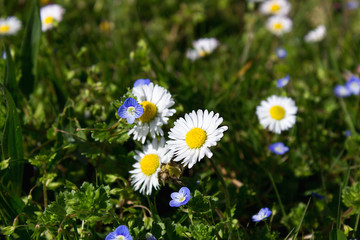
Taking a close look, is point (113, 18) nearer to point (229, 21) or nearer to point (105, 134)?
point (229, 21)

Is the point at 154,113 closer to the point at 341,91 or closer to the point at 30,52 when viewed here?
the point at 30,52

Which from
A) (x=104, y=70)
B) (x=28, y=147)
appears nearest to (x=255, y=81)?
(x=104, y=70)

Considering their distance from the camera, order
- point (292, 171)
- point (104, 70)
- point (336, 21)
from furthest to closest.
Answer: point (336, 21), point (104, 70), point (292, 171)

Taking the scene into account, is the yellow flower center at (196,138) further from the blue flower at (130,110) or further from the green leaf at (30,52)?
the green leaf at (30,52)

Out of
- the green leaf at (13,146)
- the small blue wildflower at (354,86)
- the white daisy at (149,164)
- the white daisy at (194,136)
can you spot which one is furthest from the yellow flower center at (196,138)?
the small blue wildflower at (354,86)

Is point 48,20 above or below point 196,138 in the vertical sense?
above

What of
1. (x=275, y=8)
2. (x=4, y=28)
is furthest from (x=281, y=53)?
(x=4, y=28)

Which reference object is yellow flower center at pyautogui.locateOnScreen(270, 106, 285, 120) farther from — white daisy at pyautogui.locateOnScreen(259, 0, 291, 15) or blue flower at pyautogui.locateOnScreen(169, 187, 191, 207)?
white daisy at pyautogui.locateOnScreen(259, 0, 291, 15)
